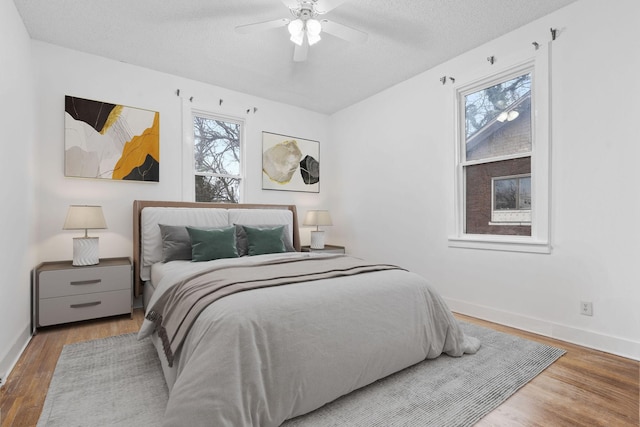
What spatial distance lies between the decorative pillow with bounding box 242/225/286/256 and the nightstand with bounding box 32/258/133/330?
3.86 ft

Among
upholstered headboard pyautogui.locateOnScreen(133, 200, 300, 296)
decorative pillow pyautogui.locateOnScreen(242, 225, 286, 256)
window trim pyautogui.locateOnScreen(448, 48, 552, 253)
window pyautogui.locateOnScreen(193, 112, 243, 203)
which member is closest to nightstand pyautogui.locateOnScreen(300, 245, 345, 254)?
upholstered headboard pyautogui.locateOnScreen(133, 200, 300, 296)

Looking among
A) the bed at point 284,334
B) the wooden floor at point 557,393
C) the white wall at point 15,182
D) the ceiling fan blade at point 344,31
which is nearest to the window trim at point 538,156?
the wooden floor at point 557,393

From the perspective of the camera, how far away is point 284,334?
1.58 metres

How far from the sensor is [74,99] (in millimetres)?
3262

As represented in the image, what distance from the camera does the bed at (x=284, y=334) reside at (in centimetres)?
138

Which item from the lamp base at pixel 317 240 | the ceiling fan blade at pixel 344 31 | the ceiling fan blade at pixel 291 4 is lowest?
the lamp base at pixel 317 240

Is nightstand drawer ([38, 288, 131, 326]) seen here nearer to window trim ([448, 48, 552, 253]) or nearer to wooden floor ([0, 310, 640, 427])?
wooden floor ([0, 310, 640, 427])

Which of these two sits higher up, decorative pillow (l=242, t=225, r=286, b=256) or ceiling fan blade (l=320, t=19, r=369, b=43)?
ceiling fan blade (l=320, t=19, r=369, b=43)

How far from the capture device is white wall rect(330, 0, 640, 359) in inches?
91.3

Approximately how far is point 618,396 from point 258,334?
2.02 meters

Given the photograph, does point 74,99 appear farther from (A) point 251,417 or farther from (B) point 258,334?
(A) point 251,417

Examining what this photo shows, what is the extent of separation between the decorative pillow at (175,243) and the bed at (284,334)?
404 millimetres

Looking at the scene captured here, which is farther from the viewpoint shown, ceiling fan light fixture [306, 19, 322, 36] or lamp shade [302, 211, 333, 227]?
lamp shade [302, 211, 333, 227]

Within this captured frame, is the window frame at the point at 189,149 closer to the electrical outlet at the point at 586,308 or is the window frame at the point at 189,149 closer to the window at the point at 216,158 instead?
the window at the point at 216,158
